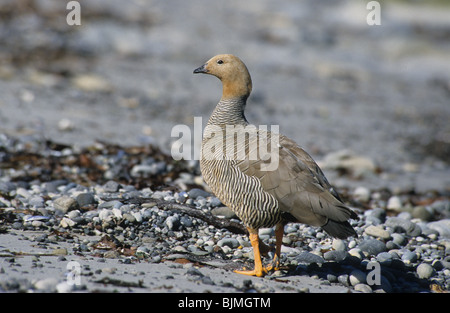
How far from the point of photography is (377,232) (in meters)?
7.13

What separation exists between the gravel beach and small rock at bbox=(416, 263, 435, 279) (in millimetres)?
14

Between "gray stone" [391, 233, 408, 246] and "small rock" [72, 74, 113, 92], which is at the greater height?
"small rock" [72, 74, 113, 92]

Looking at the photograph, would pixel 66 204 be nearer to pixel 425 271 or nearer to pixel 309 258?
pixel 309 258

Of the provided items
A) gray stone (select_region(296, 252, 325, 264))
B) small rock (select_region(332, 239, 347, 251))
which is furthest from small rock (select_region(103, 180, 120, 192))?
small rock (select_region(332, 239, 347, 251))

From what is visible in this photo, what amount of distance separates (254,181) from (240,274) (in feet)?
2.96

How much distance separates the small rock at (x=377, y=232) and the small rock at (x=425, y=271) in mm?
907

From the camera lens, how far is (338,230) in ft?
17.6

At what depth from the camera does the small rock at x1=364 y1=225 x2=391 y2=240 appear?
710 centimetres

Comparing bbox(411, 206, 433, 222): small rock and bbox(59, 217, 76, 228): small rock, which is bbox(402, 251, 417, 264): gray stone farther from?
bbox(59, 217, 76, 228): small rock

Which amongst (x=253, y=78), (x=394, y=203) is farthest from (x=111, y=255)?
(x=253, y=78)

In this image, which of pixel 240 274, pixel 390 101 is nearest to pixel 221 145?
pixel 240 274
